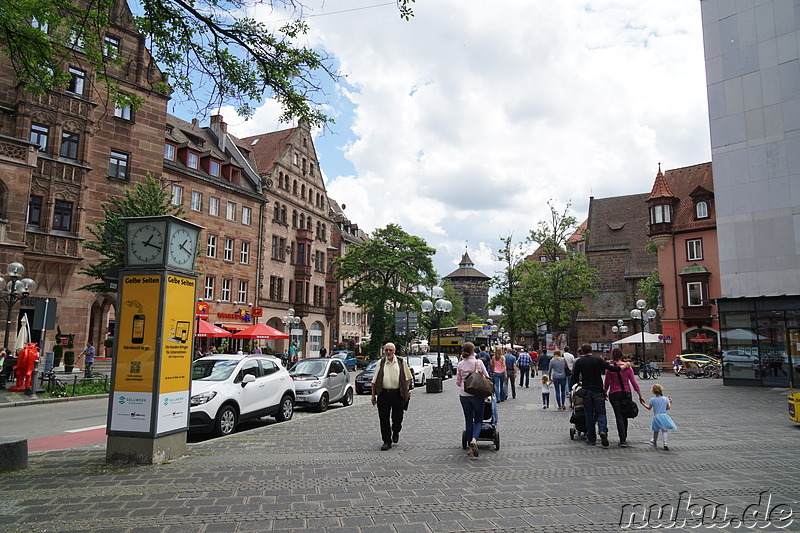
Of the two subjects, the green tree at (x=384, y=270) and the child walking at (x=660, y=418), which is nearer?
the child walking at (x=660, y=418)

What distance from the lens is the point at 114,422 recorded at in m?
7.91

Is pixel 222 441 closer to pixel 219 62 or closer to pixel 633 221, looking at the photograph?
pixel 219 62

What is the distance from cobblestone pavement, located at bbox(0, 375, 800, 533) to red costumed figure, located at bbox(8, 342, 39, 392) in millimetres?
12332

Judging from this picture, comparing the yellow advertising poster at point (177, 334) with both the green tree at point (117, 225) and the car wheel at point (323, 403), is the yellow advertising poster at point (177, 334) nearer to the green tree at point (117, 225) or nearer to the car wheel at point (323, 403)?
the car wheel at point (323, 403)

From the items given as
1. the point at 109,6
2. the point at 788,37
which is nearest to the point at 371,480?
the point at 109,6

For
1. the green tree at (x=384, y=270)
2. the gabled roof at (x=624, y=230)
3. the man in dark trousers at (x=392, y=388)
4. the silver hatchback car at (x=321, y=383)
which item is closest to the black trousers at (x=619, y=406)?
the man in dark trousers at (x=392, y=388)

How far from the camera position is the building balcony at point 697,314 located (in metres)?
43.2

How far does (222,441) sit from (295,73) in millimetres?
6610

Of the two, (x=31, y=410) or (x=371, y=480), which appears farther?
(x=31, y=410)

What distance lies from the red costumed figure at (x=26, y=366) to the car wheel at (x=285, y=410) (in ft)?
35.6

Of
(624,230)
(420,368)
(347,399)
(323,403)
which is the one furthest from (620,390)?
(624,230)

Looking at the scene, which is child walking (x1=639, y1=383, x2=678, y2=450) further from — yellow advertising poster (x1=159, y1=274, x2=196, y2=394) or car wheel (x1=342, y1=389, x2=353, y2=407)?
car wheel (x1=342, y1=389, x2=353, y2=407)

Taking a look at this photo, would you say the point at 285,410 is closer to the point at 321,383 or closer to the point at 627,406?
the point at 321,383

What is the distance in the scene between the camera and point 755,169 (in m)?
Answer: 27.0
